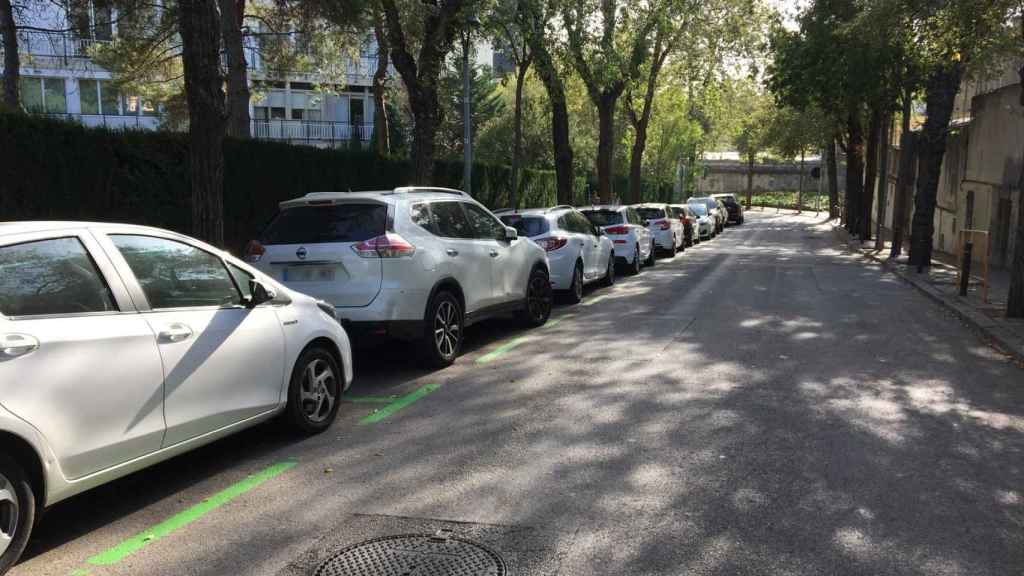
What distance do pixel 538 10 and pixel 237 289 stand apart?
46.2ft

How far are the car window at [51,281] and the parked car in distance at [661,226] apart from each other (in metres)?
20.1

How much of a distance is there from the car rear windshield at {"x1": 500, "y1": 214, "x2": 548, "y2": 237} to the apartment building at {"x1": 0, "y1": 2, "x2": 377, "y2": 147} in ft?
29.7

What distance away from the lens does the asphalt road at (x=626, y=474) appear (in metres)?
3.99

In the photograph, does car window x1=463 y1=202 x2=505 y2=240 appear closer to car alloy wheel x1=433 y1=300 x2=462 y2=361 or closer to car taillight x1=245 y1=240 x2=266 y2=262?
car alloy wheel x1=433 y1=300 x2=462 y2=361

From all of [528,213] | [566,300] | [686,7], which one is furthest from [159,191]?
[686,7]

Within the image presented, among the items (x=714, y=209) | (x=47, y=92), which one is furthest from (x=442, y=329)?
(x=714, y=209)

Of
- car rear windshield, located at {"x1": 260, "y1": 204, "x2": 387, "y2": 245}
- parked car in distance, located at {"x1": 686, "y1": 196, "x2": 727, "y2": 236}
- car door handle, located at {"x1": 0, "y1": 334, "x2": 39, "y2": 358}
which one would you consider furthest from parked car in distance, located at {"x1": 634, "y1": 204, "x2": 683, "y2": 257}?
car door handle, located at {"x1": 0, "y1": 334, "x2": 39, "y2": 358}

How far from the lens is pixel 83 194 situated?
11.1 m

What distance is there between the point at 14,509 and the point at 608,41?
64.1 ft

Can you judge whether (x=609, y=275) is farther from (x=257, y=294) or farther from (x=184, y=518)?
(x=184, y=518)

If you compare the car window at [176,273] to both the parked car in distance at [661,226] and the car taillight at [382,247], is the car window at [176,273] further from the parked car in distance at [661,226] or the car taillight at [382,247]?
the parked car in distance at [661,226]

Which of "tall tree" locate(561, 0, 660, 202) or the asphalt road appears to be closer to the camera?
the asphalt road

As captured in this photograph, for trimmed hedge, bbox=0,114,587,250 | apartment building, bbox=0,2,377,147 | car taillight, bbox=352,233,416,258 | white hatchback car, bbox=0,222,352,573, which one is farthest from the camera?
apartment building, bbox=0,2,377,147

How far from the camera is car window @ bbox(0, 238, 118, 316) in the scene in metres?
3.77
